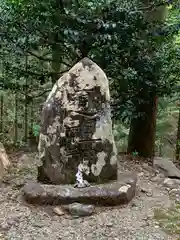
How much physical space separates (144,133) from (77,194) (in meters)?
3.09

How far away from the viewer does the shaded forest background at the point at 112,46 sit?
498cm

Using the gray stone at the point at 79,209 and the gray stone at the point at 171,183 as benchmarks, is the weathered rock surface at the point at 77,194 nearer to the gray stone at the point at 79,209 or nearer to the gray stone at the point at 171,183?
the gray stone at the point at 79,209

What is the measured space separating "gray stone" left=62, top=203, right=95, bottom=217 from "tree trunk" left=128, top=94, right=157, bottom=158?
3.01 meters

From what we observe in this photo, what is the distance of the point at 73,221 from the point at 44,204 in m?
0.45

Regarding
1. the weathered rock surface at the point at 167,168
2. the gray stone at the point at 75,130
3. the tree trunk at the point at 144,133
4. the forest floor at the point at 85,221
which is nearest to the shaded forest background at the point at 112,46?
the tree trunk at the point at 144,133

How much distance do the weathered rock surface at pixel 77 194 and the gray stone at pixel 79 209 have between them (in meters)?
0.08

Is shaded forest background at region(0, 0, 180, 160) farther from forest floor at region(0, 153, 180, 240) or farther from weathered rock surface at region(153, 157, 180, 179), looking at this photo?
forest floor at region(0, 153, 180, 240)

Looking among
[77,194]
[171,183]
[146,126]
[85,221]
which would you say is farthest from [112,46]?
[85,221]

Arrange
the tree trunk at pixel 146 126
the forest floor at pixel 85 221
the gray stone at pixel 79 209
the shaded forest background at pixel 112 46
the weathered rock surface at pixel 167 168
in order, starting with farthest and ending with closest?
1. the tree trunk at pixel 146 126
2. the weathered rock surface at pixel 167 168
3. the shaded forest background at pixel 112 46
4. the gray stone at pixel 79 209
5. the forest floor at pixel 85 221

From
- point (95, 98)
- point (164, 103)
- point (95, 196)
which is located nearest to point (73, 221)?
point (95, 196)

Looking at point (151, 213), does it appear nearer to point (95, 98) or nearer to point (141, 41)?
point (95, 98)

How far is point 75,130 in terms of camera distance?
396cm

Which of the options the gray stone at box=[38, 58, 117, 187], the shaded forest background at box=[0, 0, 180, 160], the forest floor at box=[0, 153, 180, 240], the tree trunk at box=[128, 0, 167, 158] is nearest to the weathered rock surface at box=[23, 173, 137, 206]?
the forest floor at box=[0, 153, 180, 240]

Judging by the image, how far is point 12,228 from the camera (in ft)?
10.7
